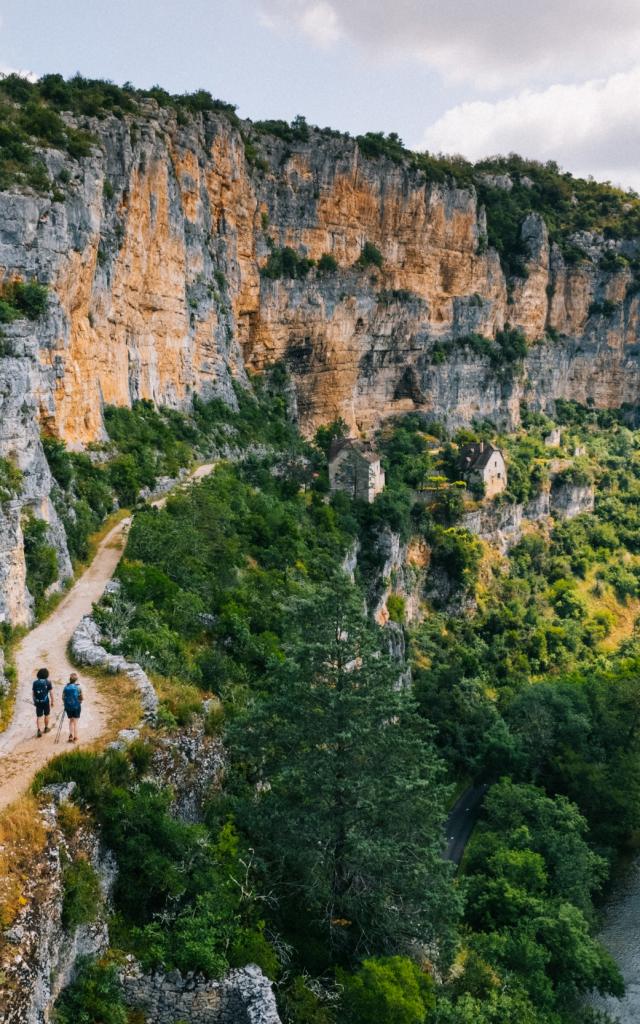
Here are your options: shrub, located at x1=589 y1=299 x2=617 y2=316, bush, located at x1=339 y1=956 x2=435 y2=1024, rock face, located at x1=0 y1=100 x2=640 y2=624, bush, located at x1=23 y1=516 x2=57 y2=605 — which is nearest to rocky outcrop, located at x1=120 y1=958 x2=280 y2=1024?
bush, located at x1=339 y1=956 x2=435 y2=1024

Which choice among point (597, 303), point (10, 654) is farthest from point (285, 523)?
point (597, 303)

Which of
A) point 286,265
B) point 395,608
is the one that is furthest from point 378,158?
point 395,608

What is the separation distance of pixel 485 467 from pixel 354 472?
1111 cm

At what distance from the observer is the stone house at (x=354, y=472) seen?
132ft

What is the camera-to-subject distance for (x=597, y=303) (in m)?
67.5

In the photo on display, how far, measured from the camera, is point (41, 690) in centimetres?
1180

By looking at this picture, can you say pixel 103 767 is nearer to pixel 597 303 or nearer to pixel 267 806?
pixel 267 806

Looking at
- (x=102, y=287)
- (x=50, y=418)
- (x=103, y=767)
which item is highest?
(x=102, y=287)

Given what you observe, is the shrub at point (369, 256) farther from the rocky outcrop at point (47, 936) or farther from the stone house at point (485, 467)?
the rocky outcrop at point (47, 936)

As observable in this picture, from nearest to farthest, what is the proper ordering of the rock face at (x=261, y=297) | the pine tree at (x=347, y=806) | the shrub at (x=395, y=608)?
the pine tree at (x=347, y=806)
the rock face at (x=261, y=297)
the shrub at (x=395, y=608)

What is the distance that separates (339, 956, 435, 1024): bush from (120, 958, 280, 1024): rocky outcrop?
6.13ft

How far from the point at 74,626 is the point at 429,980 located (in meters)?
10.0

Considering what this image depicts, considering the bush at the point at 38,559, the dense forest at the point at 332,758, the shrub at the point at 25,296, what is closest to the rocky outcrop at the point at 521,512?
the dense forest at the point at 332,758

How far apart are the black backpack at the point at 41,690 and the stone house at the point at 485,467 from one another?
3877cm
